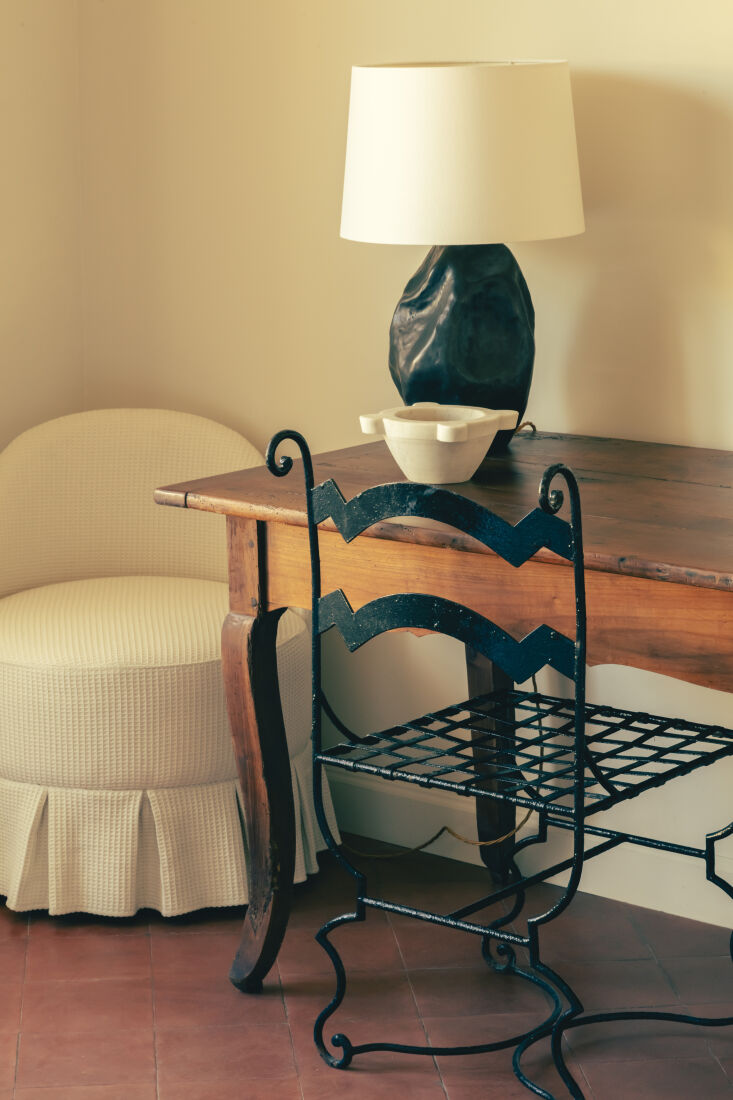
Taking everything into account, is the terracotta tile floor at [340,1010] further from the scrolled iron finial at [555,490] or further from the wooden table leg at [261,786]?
the scrolled iron finial at [555,490]

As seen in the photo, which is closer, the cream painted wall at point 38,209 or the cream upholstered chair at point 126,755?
the cream upholstered chair at point 126,755

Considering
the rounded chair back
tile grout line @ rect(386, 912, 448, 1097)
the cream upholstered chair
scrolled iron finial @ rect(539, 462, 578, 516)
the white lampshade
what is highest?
the white lampshade

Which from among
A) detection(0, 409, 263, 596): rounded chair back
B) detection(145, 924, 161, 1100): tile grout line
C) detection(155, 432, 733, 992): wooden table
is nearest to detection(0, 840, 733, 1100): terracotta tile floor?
detection(145, 924, 161, 1100): tile grout line

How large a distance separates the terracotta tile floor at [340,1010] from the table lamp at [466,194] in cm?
84

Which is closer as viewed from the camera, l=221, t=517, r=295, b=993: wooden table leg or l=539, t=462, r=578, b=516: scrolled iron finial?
l=539, t=462, r=578, b=516: scrolled iron finial

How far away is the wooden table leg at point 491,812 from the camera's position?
2195 mm

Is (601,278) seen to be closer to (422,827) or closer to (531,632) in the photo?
(531,632)

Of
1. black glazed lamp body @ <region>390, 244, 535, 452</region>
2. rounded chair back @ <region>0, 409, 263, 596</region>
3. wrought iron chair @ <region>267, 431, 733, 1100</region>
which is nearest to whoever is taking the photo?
wrought iron chair @ <region>267, 431, 733, 1100</region>

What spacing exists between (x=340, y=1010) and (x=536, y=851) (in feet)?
1.88

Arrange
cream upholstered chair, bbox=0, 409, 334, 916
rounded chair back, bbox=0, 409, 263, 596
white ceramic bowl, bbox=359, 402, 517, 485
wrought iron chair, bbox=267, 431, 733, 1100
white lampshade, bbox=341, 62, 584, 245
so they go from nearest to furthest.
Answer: wrought iron chair, bbox=267, 431, 733, 1100 < white ceramic bowl, bbox=359, 402, 517, 485 < white lampshade, bbox=341, 62, 584, 245 < cream upholstered chair, bbox=0, 409, 334, 916 < rounded chair back, bbox=0, 409, 263, 596

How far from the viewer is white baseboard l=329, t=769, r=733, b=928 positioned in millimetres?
2191

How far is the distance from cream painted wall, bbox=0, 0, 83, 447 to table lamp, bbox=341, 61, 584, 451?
2.98 ft

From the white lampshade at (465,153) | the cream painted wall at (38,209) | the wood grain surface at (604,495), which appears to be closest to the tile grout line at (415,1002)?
the wood grain surface at (604,495)

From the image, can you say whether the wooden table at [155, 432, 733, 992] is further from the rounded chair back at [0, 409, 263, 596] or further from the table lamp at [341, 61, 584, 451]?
the rounded chair back at [0, 409, 263, 596]
